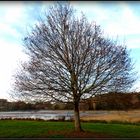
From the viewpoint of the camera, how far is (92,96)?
24406 millimetres

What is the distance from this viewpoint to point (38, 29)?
81.6ft

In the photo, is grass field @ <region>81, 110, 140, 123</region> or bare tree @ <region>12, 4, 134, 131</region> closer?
bare tree @ <region>12, 4, 134, 131</region>

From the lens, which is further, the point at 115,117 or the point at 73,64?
the point at 115,117

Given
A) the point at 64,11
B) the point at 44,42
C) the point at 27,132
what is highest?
the point at 64,11

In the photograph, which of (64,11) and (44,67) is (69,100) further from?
(64,11)

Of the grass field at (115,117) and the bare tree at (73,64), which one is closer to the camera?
the bare tree at (73,64)

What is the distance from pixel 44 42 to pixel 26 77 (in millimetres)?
2423

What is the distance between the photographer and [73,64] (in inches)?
947

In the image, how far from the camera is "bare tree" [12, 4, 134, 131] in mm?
23906

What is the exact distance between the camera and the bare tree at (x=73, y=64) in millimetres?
23906

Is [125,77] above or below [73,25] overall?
below

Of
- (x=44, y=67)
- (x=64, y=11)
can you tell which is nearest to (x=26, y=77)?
(x=44, y=67)

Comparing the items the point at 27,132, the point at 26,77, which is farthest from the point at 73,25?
the point at 27,132

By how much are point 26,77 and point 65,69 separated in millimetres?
2479
